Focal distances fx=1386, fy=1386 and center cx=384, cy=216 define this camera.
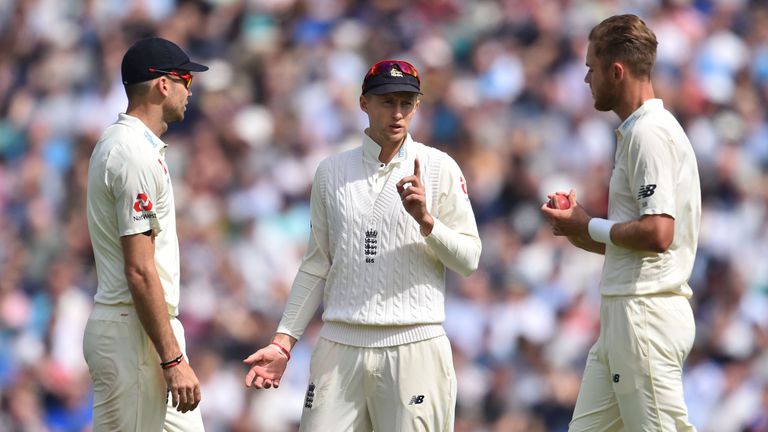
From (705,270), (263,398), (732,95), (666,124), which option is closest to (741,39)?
(732,95)

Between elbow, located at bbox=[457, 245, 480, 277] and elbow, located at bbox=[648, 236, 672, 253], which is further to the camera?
elbow, located at bbox=[457, 245, 480, 277]

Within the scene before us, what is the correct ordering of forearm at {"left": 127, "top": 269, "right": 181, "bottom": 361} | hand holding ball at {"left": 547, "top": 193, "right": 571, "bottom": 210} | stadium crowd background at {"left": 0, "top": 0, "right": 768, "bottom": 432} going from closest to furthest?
1. forearm at {"left": 127, "top": 269, "right": 181, "bottom": 361}
2. hand holding ball at {"left": 547, "top": 193, "right": 571, "bottom": 210}
3. stadium crowd background at {"left": 0, "top": 0, "right": 768, "bottom": 432}

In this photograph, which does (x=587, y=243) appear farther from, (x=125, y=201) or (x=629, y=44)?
(x=125, y=201)

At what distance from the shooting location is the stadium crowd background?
11.2 m

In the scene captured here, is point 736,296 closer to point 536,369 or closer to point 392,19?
point 536,369

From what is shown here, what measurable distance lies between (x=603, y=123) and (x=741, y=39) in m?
1.95

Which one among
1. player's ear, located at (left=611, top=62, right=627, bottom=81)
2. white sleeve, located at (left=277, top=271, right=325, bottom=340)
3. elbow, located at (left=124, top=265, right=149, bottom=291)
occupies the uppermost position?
player's ear, located at (left=611, top=62, right=627, bottom=81)

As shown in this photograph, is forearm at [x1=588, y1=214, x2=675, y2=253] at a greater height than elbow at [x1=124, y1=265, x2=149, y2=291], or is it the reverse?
forearm at [x1=588, y1=214, x2=675, y2=253]

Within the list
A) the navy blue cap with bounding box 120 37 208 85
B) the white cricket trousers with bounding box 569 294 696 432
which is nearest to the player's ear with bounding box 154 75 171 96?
the navy blue cap with bounding box 120 37 208 85

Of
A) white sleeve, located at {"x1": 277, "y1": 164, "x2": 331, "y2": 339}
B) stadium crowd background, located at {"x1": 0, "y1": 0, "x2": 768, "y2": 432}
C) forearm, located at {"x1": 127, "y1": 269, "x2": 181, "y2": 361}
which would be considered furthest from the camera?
stadium crowd background, located at {"x1": 0, "y1": 0, "x2": 768, "y2": 432}

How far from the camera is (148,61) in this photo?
5.95 meters

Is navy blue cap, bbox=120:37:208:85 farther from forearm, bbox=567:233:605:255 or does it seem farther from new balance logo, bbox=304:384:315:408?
forearm, bbox=567:233:605:255

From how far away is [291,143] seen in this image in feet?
44.1

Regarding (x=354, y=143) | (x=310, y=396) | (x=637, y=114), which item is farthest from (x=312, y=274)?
(x=354, y=143)
